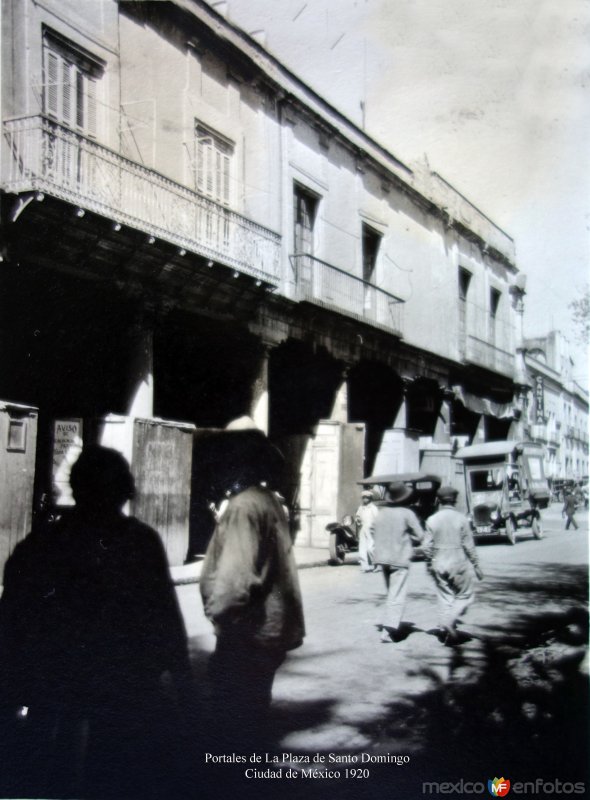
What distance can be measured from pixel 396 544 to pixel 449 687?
195cm

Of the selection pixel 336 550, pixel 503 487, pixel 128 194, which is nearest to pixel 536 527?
pixel 503 487

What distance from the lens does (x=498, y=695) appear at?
192 inches

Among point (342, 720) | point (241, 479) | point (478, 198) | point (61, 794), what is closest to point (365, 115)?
point (478, 198)

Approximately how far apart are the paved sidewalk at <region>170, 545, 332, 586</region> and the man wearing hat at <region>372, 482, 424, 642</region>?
2.49m

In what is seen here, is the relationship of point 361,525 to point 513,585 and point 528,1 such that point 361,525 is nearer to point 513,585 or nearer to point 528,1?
point 513,585

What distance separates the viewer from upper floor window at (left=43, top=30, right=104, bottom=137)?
8.68m

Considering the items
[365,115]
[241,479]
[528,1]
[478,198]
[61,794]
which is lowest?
[61,794]

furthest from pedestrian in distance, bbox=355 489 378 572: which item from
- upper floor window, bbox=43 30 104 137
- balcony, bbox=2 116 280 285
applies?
upper floor window, bbox=43 30 104 137

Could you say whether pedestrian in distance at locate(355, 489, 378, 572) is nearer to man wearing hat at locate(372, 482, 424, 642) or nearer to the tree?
man wearing hat at locate(372, 482, 424, 642)

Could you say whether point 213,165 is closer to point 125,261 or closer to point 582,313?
point 125,261

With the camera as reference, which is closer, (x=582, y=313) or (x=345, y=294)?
(x=582, y=313)

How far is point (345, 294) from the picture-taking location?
45.3ft

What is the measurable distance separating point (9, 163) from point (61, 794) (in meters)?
6.16

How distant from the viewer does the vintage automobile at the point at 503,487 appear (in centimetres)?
1516
